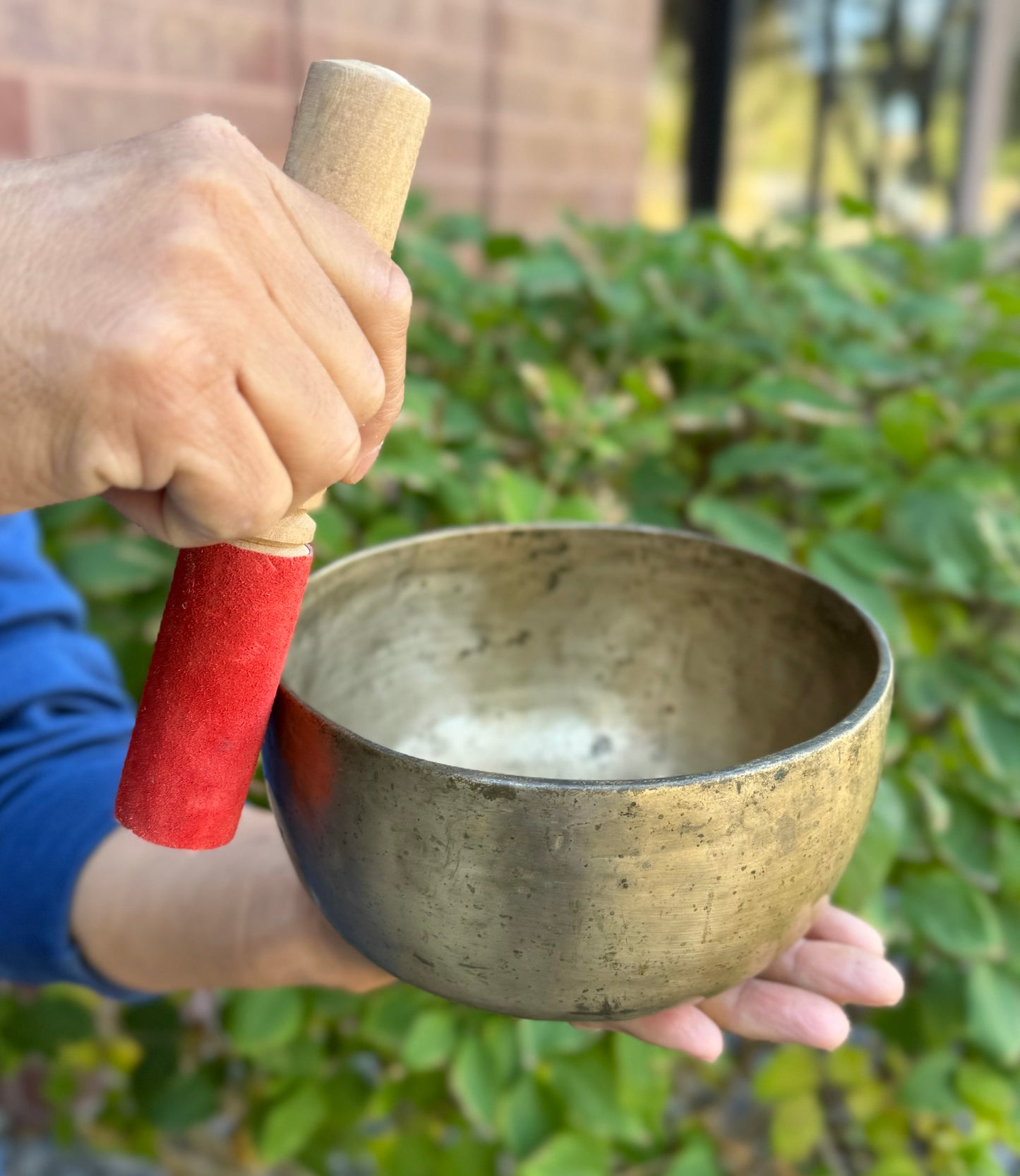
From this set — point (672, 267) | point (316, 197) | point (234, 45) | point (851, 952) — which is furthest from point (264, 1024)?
point (234, 45)

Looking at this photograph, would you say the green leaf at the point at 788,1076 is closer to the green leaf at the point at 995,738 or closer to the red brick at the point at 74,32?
the green leaf at the point at 995,738

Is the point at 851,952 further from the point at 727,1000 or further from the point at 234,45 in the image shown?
the point at 234,45

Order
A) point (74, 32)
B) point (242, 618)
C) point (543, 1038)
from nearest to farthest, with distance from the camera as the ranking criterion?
point (242, 618) < point (543, 1038) < point (74, 32)

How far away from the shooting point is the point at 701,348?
1.35 metres

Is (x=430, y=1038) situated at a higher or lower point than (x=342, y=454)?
lower

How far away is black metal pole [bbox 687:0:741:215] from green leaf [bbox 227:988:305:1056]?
3418 mm

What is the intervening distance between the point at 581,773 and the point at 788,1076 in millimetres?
767

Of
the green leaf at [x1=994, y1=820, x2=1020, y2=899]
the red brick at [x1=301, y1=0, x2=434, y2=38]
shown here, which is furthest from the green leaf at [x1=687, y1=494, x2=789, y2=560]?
the red brick at [x1=301, y1=0, x2=434, y2=38]

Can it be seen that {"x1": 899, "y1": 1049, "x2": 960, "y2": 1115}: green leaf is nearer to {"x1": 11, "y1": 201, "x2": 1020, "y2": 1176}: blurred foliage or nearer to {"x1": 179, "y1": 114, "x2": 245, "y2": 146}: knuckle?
{"x1": 11, "y1": 201, "x2": 1020, "y2": 1176}: blurred foliage

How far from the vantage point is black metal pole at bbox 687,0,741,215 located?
A: 159 inches

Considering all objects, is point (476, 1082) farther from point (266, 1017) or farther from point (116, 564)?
point (116, 564)

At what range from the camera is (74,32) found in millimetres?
1550

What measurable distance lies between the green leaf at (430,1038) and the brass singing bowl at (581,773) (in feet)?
1.39

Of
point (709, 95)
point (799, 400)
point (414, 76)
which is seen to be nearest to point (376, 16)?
point (414, 76)
